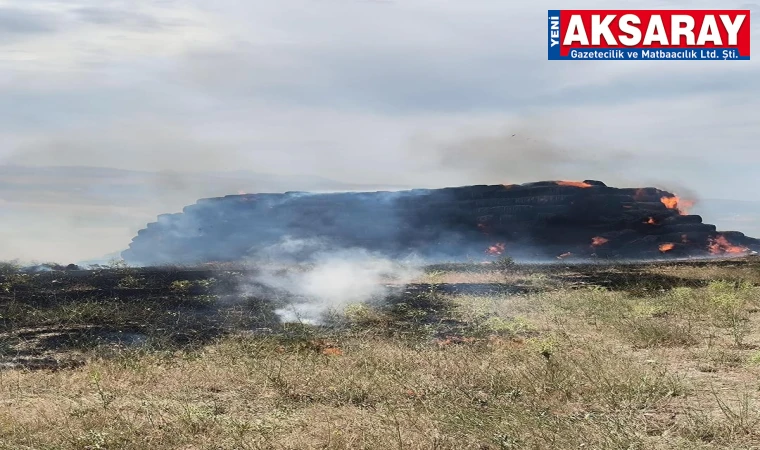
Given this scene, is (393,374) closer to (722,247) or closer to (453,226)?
(453,226)

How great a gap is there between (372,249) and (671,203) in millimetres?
27689

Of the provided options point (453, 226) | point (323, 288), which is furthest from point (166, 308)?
point (453, 226)

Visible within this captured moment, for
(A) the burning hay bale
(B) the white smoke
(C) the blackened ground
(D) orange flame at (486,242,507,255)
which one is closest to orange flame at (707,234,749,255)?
(A) the burning hay bale

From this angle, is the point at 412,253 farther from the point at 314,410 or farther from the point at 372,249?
the point at 314,410

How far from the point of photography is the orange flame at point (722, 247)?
183 ft

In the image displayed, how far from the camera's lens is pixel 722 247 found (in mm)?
56844

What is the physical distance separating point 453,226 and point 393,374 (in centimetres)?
5238

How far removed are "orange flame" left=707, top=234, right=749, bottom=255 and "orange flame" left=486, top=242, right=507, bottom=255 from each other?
1712 centimetres

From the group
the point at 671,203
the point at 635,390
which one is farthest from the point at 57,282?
the point at 671,203

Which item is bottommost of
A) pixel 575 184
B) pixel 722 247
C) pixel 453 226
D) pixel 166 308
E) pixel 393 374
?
pixel 722 247

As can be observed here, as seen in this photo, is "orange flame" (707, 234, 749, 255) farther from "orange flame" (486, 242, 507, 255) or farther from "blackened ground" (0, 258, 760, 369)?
"blackened ground" (0, 258, 760, 369)

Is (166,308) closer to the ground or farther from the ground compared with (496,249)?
farther from the ground

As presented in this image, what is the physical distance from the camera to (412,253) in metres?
57.9

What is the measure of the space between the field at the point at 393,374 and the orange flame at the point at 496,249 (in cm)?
3827
